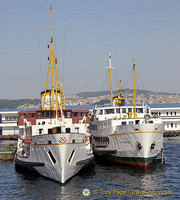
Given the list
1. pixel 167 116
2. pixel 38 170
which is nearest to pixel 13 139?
pixel 167 116

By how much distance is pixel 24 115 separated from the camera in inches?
1854

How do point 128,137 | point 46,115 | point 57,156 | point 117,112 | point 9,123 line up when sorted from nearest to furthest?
1. point 57,156
2. point 128,137
3. point 46,115
4. point 117,112
5. point 9,123

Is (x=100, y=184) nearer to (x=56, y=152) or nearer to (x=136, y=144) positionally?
(x=56, y=152)

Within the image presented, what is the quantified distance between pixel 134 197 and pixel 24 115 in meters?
23.5

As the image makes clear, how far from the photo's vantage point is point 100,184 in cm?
3353

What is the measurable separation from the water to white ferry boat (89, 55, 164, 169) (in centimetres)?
171

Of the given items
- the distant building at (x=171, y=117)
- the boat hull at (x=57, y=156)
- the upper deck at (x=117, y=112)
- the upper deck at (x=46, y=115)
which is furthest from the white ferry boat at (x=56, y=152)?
the distant building at (x=171, y=117)

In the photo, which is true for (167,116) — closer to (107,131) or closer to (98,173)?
(107,131)

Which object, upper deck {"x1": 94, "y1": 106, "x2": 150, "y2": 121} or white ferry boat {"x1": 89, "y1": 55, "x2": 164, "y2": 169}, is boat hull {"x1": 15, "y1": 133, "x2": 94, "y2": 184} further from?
upper deck {"x1": 94, "y1": 106, "x2": 150, "y2": 121}

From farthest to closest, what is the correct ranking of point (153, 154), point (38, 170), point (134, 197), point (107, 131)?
point (107, 131) < point (153, 154) < point (38, 170) < point (134, 197)

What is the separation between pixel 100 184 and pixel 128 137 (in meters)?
9.24

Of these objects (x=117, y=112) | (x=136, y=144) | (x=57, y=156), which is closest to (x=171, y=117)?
(x=117, y=112)

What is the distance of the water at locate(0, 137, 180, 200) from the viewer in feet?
97.1

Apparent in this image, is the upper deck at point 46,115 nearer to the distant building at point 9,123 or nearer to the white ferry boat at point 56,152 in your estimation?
the white ferry boat at point 56,152
